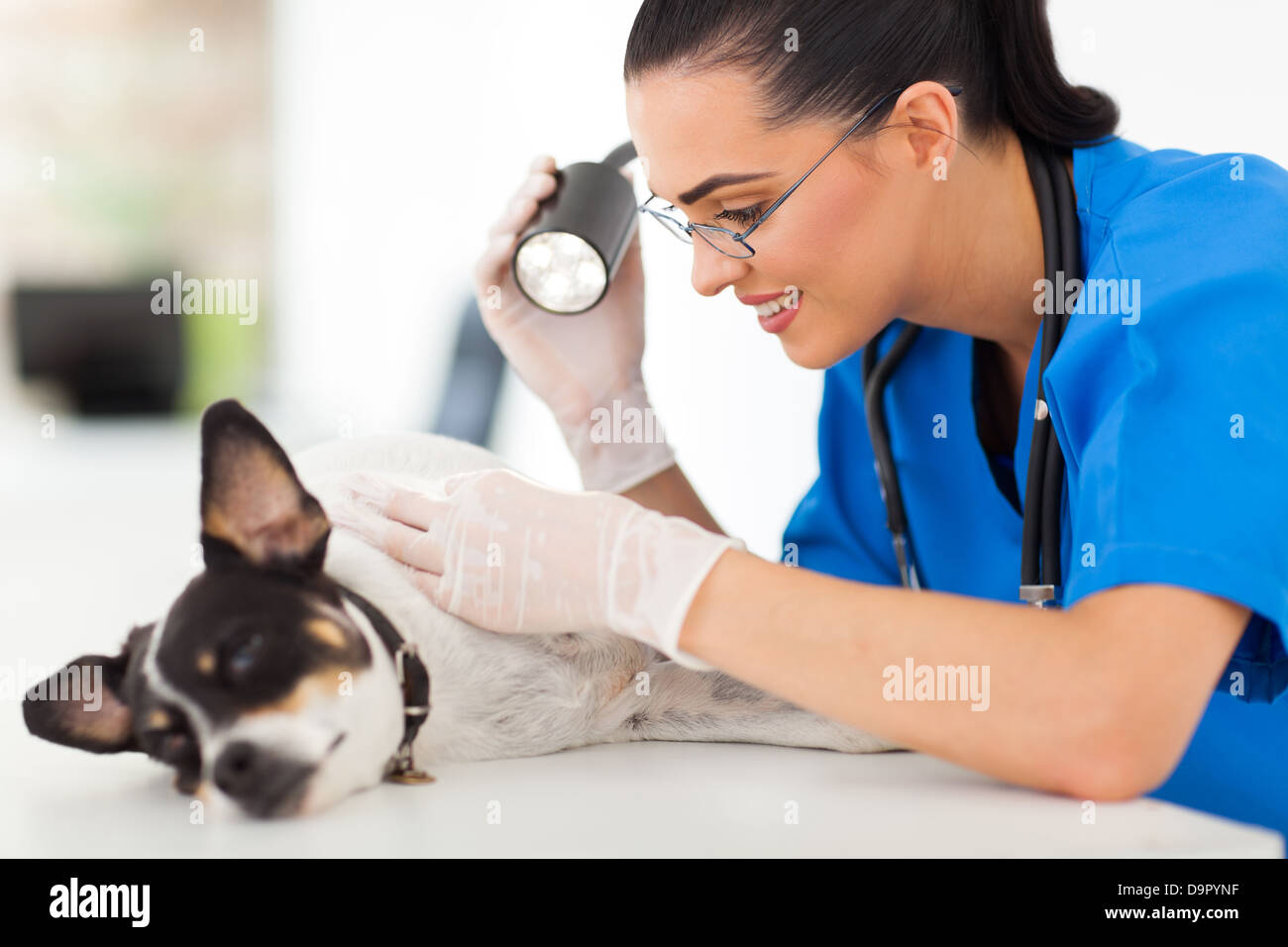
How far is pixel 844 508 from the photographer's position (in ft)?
4.60

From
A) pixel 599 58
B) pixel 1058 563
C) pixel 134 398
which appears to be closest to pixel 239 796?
pixel 1058 563

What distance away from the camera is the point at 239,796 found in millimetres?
729

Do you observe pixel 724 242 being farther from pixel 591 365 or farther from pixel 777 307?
pixel 591 365

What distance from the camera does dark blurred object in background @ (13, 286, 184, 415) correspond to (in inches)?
147

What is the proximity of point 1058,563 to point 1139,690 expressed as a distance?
0.98 ft

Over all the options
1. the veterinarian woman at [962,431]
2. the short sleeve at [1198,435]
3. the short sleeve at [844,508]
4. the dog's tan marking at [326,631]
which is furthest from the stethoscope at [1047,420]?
the dog's tan marking at [326,631]

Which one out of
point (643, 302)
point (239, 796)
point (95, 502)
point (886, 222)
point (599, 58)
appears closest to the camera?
point (239, 796)

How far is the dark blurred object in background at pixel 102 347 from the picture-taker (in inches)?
147

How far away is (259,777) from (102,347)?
11.6 ft

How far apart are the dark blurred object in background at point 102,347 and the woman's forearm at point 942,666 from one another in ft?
11.4

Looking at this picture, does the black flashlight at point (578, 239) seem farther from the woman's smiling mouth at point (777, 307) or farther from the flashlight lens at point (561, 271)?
the woman's smiling mouth at point (777, 307)

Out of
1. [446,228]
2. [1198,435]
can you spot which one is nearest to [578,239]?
[1198,435]

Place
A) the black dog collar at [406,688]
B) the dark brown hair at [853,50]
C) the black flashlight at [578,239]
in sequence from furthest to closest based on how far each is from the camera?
the black flashlight at [578,239] < the dark brown hair at [853,50] < the black dog collar at [406,688]
